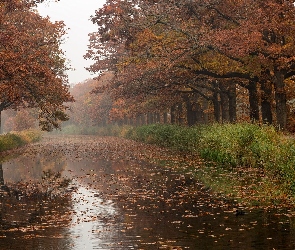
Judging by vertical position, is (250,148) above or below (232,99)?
below

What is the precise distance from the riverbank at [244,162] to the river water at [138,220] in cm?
108

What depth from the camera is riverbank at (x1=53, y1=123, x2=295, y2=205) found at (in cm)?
1437

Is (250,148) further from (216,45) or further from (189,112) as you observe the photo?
(189,112)

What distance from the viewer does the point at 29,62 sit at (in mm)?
28953

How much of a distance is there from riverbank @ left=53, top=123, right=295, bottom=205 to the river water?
1079 mm

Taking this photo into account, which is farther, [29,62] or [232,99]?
[232,99]

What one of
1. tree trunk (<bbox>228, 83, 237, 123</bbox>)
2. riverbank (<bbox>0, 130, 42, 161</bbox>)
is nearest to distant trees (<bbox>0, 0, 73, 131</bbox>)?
riverbank (<bbox>0, 130, 42, 161</bbox>)

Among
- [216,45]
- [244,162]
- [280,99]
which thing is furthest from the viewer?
[280,99]

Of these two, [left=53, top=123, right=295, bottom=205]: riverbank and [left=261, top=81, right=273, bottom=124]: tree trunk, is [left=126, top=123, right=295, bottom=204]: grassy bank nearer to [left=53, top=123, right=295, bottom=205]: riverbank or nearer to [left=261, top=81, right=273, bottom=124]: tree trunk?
[left=53, top=123, right=295, bottom=205]: riverbank

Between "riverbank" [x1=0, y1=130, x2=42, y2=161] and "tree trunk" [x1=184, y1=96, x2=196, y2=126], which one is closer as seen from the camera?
"riverbank" [x1=0, y1=130, x2=42, y2=161]

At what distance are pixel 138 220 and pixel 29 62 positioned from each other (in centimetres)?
1949

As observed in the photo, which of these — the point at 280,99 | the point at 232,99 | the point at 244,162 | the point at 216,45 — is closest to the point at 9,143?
the point at 232,99

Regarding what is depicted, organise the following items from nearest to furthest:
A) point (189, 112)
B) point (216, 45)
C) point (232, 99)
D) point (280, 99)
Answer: point (216, 45)
point (280, 99)
point (232, 99)
point (189, 112)

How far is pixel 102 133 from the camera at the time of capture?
95.4m
